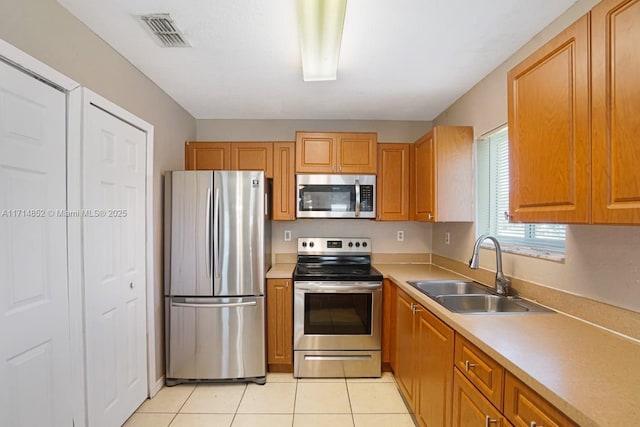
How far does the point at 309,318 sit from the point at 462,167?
5.87ft

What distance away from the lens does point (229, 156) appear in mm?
2957

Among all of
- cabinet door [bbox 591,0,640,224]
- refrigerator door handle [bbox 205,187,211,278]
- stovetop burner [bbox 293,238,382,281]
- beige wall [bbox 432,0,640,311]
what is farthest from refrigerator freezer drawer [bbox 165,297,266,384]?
cabinet door [bbox 591,0,640,224]

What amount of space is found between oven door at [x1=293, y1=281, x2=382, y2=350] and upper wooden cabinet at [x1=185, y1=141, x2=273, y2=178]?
48.7 inches

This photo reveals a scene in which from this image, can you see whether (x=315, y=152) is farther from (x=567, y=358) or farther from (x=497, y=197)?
(x=567, y=358)

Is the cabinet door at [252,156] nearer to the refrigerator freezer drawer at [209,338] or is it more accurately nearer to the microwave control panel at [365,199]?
the microwave control panel at [365,199]

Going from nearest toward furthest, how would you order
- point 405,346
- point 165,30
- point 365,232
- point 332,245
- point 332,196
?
point 165,30
point 405,346
point 332,196
point 332,245
point 365,232

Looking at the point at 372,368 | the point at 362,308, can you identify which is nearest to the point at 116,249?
the point at 362,308

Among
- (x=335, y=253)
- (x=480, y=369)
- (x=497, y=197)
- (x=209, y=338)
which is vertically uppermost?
(x=497, y=197)

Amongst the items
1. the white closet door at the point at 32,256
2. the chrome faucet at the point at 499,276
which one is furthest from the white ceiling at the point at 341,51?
the chrome faucet at the point at 499,276

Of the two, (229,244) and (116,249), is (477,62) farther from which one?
(116,249)

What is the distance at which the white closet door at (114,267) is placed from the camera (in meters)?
1.67

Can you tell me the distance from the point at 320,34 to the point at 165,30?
34.8 inches

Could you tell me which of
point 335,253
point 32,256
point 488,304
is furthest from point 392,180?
point 32,256

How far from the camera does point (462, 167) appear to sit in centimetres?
237
